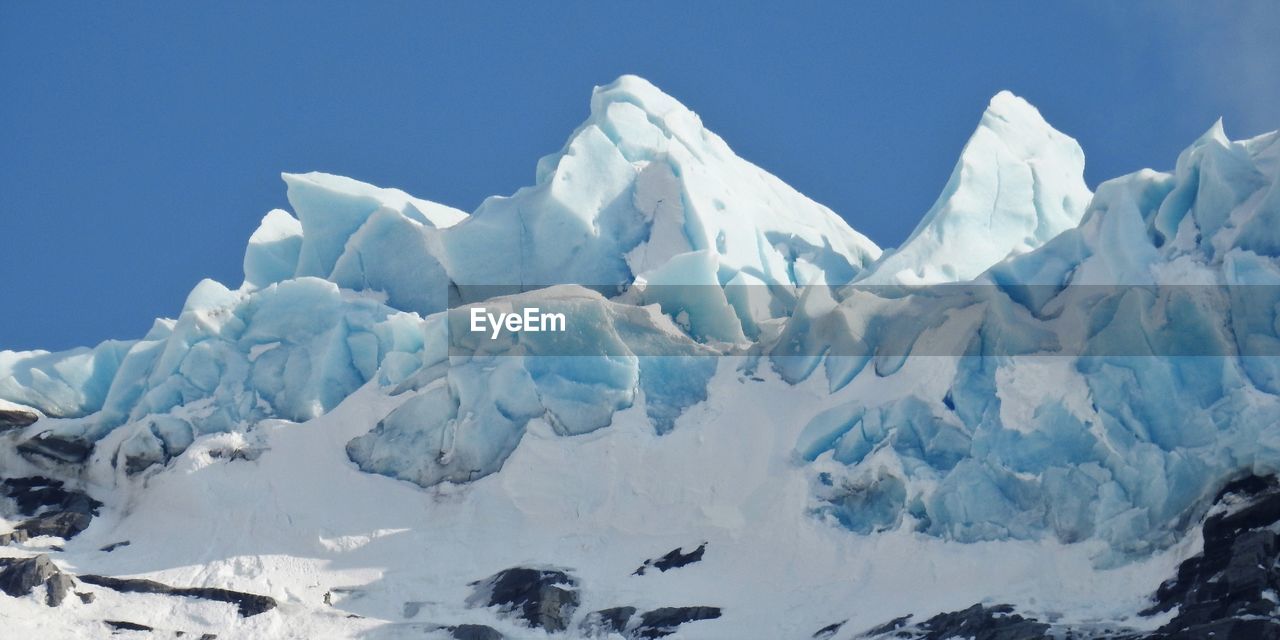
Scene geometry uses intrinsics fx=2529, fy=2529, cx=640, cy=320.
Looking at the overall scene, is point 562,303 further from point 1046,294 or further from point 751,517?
point 1046,294

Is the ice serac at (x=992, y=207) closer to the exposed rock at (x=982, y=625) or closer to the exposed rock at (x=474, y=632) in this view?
the exposed rock at (x=982, y=625)

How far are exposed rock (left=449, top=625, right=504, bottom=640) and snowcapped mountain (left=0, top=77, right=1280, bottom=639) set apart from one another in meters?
0.14

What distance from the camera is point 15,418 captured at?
4934 cm

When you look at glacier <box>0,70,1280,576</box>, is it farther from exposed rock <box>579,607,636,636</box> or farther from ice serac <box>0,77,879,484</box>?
exposed rock <box>579,607,636,636</box>

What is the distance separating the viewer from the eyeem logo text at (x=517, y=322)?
154ft

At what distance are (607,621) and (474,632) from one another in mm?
2213

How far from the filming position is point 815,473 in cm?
4466

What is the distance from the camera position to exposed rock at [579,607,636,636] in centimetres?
4178

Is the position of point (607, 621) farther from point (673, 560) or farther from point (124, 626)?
point (124, 626)

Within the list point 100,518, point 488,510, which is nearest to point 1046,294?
point 488,510

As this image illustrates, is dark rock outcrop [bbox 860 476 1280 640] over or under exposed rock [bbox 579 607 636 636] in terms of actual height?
under

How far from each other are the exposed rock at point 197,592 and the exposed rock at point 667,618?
248 inches

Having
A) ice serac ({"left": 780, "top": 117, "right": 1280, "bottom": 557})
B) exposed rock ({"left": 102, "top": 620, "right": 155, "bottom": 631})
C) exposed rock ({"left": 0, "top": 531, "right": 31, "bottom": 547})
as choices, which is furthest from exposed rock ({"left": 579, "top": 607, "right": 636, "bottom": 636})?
exposed rock ({"left": 0, "top": 531, "right": 31, "bottom": 547})

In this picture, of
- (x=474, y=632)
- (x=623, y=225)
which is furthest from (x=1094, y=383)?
(x=623, y=225)
